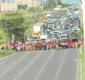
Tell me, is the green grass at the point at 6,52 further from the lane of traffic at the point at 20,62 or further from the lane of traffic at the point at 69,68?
the lane of traffic at the point at 69,68

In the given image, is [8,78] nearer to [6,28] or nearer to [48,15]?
[6,28]

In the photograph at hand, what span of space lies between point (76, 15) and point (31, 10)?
11948 mm

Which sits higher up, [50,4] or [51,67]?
[50,4]

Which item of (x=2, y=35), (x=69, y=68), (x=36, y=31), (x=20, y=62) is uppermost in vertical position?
(x=36, y=31)

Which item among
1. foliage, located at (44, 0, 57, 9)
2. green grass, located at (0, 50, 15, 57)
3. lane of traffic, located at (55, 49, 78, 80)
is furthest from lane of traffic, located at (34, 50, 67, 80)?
foliage, located at (44, 0, 57, 9)

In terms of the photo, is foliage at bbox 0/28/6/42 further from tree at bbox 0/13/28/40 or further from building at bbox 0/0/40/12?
building at bbox 0/0/40/12

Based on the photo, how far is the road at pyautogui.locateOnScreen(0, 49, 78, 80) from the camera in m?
29.8

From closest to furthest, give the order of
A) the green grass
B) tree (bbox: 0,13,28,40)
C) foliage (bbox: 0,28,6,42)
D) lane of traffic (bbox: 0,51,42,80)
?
lane of traffic (bbox: 0,51,42,80) < the green grass < foliage (bbox: 0,28,6,42) < tree (bbox: 0,13,28,40)

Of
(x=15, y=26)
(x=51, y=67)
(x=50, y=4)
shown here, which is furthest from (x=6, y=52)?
(x=50, y=4)

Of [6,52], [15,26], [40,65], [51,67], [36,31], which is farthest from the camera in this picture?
[36,31]

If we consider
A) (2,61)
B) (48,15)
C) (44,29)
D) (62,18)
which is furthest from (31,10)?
(2,61)

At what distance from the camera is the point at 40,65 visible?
35406 millimetres

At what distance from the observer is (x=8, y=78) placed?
2916 cm

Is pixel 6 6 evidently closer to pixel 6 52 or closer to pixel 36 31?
pixel 36 31
